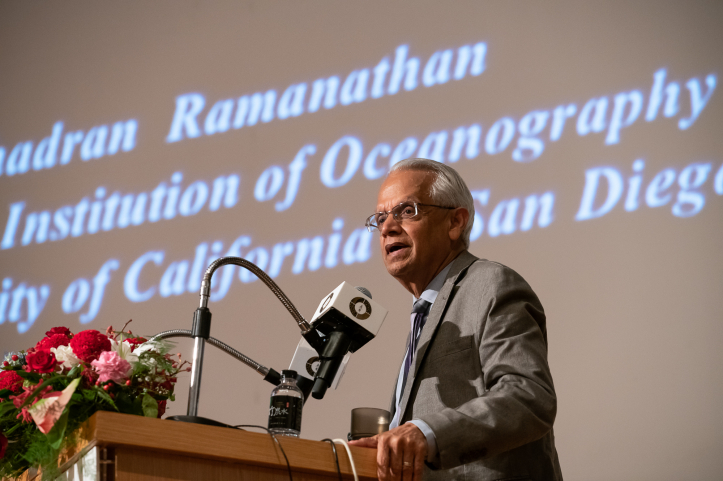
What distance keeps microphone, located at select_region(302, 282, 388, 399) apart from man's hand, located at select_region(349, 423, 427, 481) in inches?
14.4

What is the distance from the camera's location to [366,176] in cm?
381

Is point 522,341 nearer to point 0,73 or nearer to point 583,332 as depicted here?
point 583,332

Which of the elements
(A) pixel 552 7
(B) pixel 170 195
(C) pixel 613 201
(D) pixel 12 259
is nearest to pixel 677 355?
(C) pixel 613 201

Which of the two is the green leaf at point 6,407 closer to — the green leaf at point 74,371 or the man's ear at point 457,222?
the green leaf at point 74,371

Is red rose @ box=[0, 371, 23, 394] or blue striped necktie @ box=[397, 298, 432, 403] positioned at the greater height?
blue striped necktie @ box=[397, 298, 432, 403]

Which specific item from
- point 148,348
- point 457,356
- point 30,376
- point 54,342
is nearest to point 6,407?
point 30,376

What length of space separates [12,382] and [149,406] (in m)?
0.34

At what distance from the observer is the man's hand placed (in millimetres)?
1402

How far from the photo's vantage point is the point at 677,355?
329cm

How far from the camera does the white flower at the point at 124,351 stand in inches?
65.7

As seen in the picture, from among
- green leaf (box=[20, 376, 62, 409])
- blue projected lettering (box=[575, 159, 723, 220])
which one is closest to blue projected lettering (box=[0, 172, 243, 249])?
blue projected lettering (box=[575, 159, 723, 220])

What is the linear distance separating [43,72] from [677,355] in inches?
144

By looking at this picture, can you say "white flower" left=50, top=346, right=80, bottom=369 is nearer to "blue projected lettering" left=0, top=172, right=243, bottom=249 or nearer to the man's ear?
the man's ear

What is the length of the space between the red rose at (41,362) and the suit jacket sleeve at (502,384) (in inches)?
32.1
